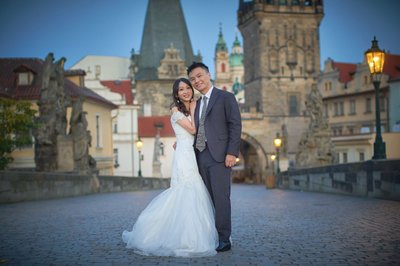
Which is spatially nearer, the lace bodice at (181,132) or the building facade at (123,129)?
the lace bodice at (181,132)

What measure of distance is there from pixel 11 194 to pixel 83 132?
6354mm

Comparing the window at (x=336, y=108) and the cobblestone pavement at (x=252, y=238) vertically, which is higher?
Result: the window at (x=336, y=108)

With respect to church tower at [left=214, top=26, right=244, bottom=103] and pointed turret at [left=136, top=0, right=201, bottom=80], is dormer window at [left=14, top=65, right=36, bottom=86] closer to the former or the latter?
pointed turret at [left=136, top=0, right=201, bottom=80]

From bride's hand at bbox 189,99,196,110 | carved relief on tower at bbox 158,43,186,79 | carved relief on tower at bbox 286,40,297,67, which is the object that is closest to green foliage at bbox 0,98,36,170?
bride's hand at bbox 189,99,196,110

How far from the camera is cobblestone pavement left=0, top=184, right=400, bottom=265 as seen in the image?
18.0 feet

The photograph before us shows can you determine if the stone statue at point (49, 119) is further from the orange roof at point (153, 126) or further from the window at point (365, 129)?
the window at point (365, 129)

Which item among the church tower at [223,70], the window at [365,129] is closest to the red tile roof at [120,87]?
the window at [365,129]

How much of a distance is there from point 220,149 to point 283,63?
56.4m

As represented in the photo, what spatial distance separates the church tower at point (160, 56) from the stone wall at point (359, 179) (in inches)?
1826

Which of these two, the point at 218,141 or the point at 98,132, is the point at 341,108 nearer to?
the point at 98,132

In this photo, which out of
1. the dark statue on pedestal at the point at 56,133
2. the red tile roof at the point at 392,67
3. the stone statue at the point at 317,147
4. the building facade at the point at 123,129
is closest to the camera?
the dark statue on pedestal at the point at 56,133

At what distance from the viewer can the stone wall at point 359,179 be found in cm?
1146

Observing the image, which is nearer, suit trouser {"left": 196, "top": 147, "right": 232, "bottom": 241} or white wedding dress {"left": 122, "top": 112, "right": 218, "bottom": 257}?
white wedding dress {"left": 122, "top": 112, "right": 218, "bottom": 257}

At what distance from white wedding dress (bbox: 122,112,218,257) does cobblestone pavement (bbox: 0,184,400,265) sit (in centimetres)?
18
